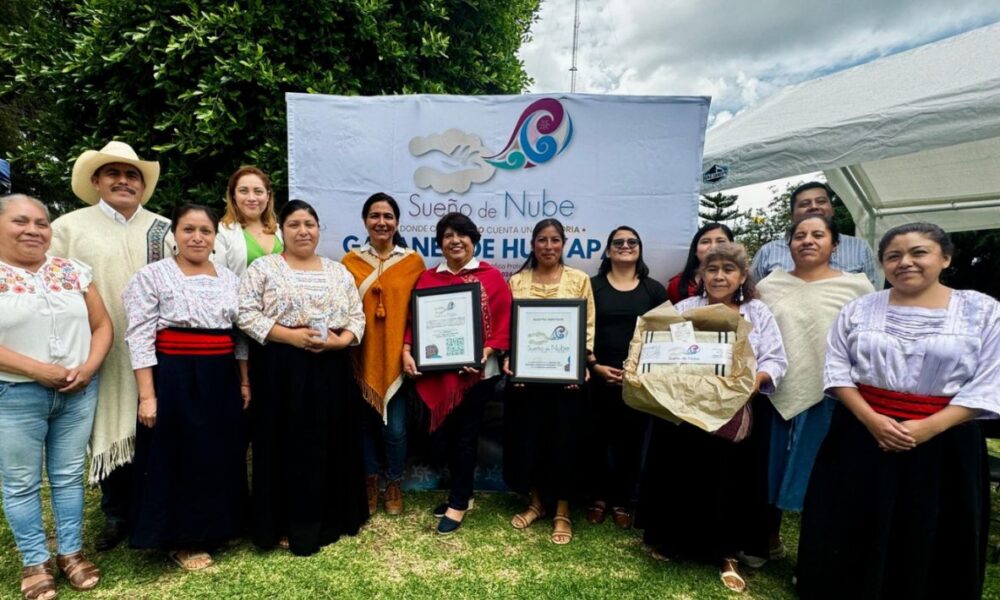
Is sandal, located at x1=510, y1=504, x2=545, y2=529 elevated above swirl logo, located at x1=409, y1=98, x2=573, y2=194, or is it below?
below

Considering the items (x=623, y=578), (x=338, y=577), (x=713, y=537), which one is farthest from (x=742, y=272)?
(x=338, y=577)

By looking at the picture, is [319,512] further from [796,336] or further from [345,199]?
[796,336]

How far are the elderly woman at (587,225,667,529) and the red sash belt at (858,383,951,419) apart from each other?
3.98ft

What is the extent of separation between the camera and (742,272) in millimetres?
2541

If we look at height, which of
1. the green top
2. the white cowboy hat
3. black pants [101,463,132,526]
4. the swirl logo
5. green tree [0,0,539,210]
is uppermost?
green tree [0,0,539,210]

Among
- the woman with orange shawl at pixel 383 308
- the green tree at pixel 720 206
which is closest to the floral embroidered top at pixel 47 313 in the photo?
the woman with orange shawl at pixel 383 308

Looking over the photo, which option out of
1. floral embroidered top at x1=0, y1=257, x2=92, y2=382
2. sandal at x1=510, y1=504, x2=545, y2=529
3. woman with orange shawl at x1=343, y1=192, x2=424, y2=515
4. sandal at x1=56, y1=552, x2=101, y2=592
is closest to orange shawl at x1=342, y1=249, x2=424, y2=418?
woman with orange shawl at x1=343, y1=192, x2=424, y2=515

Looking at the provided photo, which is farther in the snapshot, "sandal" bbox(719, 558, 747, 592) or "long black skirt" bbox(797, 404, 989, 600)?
"sandal" bbox(719, 558, 747, 592)

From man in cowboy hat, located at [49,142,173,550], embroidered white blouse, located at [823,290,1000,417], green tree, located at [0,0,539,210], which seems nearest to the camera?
embroidered white blouse, located at [823,290,1000,417]

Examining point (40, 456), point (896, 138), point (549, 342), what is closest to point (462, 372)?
point (549, 342)

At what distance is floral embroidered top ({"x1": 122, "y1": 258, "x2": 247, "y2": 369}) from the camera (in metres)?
2.40

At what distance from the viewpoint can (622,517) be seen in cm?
315

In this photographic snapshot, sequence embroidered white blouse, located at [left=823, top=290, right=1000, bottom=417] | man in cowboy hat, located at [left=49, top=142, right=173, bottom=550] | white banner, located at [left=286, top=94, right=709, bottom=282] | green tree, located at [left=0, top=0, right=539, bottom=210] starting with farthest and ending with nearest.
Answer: green tree, located at [left=0, top=0, right=539, bottom=210], white banner, located at [left=286, top=94, right=709, bottom=282], man in cowboy hat, located at [left=49, top=142, right=173, bottom=550], embroidered white blouse, located at [left=823, top=290, right=1000, bottom=417]

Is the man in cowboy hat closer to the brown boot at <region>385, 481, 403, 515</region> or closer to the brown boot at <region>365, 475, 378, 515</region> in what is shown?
the brown boot at <region>365, 475, 378, 515</region>
